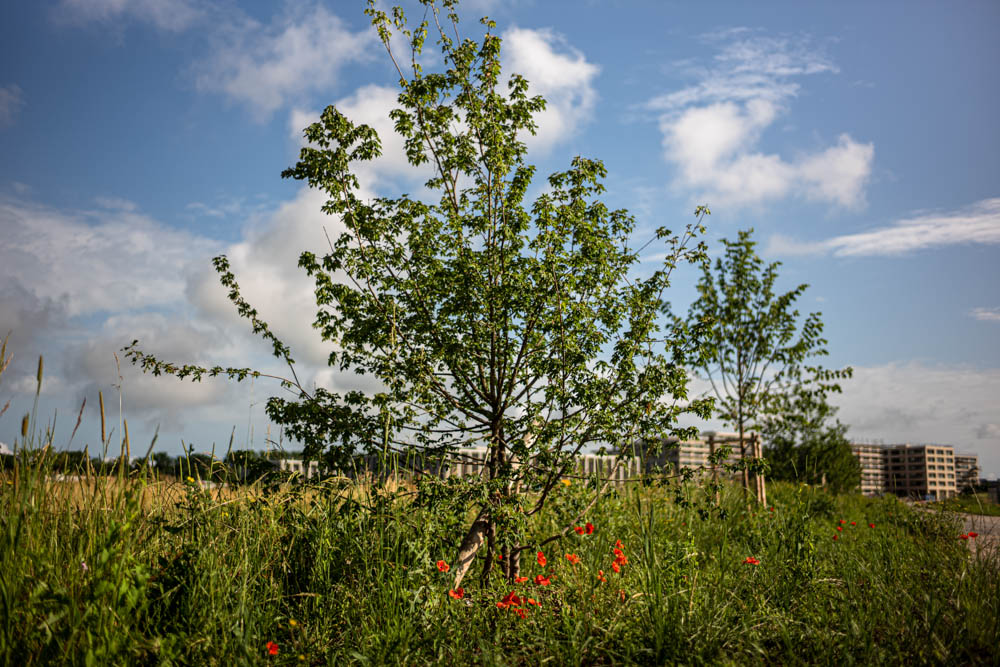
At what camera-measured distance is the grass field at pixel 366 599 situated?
291cm

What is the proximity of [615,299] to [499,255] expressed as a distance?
106cm

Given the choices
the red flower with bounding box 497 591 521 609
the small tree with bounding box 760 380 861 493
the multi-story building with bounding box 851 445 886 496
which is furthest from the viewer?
the multi-story building with bounding box 851 445 886 496

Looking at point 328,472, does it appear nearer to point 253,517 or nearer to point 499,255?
point 253,517

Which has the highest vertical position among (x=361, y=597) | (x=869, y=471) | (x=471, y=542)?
(x=471, y=542)

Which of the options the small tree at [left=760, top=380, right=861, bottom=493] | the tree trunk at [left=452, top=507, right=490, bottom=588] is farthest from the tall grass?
the small tree at [left=760, top=380, right=861, bottom=493]

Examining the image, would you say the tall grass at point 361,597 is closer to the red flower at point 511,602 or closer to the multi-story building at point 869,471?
the red flower at point 511,602

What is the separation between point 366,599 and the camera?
129 inches

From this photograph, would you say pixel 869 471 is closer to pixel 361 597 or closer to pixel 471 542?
pixel 471 542

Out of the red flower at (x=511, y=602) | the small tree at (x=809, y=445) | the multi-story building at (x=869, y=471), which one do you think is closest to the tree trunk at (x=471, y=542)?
the red flower at (x=511, y=602)

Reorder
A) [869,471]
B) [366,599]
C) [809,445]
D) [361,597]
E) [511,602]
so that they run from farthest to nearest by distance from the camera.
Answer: [869,471] → [809,445] → [361,597] → [511,602] → [366,599]

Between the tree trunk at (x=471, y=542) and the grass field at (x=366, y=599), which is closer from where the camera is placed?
the grass field at (x=366, y=599)

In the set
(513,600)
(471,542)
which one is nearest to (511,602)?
(513,600)

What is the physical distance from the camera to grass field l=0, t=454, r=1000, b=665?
291cm

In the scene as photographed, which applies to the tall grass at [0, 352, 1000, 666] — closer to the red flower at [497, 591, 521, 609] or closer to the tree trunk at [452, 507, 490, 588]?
the red flower at [497, 591, 521, 609]
